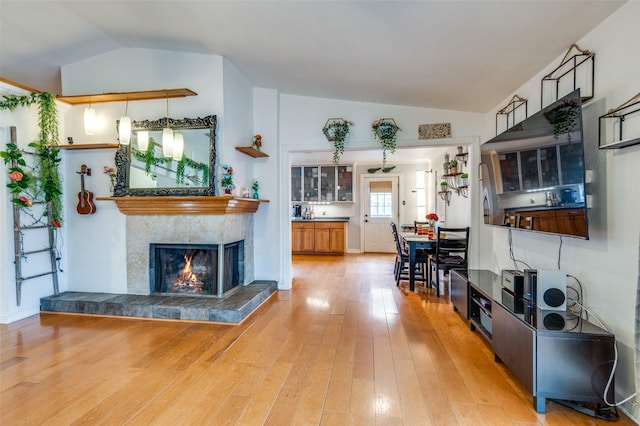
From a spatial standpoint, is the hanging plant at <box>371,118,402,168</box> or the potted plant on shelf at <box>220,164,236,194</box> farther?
the hanging plant at <box>371,118,402,168</box>

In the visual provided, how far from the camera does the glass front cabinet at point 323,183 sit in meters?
7.81

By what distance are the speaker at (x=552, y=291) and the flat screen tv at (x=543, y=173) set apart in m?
0.29

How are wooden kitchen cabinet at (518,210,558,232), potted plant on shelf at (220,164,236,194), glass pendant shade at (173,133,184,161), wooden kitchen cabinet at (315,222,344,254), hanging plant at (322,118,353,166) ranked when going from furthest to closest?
wooden kitchen cabinet at (315,222,344,254) < hanging plant at (322,118,353,166) < potted plant on shelf at (220,164,236,194) < glass pendant shade at (173,133,184,161) < wooden kitchen cabinet at (518,210,558,232)

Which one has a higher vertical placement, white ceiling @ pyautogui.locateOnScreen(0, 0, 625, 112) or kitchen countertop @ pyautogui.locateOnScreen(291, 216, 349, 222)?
white ceiling @ pyautogui.locateOnScreen(0, 0, 625, 112)

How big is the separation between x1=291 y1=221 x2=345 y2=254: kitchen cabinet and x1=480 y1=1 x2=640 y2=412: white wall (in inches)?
208

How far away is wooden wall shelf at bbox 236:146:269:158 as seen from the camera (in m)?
3.71

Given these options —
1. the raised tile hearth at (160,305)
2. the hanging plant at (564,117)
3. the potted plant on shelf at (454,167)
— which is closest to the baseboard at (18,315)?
the raised tile hearth at (160,305)

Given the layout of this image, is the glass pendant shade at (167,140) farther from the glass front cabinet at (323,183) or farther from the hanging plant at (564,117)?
the glass front cabinet at (323,183)

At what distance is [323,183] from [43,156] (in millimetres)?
5547

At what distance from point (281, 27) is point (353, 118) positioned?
179cm

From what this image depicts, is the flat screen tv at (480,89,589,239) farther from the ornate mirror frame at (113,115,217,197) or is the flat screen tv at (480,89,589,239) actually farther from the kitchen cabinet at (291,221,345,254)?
the kitchen cabinet at (291,221,345,254)

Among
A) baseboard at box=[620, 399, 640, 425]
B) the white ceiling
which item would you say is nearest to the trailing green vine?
the white ceiling

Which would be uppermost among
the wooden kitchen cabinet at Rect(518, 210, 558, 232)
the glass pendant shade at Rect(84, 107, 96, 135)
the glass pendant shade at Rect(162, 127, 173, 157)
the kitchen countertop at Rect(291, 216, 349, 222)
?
the glass pendant shade at Rect(84, 107, 96, 135)

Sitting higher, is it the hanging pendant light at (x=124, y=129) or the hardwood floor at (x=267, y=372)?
the hanging pendant light at (x=124, y=129)
